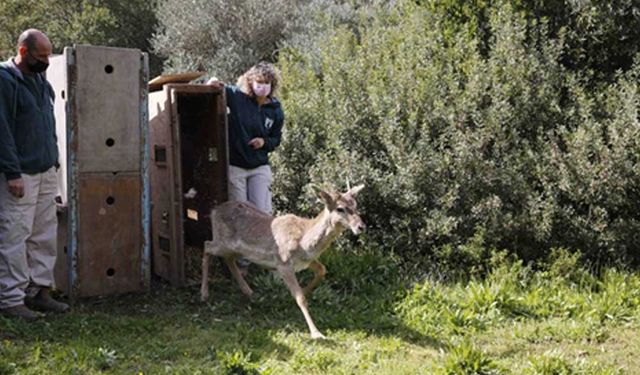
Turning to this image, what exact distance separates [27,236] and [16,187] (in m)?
0.48

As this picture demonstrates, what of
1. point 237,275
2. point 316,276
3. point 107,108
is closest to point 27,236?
point 107,108

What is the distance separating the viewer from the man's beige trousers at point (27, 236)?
5.70 m

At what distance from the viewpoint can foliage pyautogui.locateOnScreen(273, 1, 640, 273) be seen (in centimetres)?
759

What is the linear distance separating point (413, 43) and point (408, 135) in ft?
5.40

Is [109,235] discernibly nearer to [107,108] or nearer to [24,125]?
[107,108]

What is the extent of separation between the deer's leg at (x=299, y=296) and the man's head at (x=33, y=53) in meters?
2.72

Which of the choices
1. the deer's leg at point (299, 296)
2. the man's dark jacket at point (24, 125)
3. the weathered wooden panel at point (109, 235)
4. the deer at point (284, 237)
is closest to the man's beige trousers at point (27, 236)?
the man's dark jacket at point (24, 125)

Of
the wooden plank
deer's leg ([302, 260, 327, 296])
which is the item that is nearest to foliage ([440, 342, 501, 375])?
deer's leg ([302, 260, 327, 296])

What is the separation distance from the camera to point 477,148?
7.89 metres

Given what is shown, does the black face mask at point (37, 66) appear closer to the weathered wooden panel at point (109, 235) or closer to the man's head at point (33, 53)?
the man's head at point (33, 53)

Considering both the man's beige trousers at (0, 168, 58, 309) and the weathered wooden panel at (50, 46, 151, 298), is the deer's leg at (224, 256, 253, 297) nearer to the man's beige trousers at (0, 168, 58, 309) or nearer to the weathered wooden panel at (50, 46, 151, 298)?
the weathered wooden panel at (50, 46, 151, 298)

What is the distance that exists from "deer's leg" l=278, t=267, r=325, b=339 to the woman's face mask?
185 cm

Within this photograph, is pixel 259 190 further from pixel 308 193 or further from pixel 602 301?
pixel 602 301

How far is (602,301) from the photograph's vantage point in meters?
6.41
